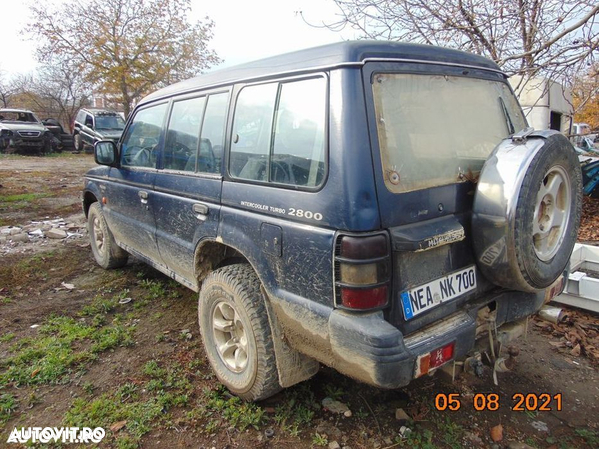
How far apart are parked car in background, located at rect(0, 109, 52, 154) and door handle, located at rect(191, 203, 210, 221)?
18.8 meters

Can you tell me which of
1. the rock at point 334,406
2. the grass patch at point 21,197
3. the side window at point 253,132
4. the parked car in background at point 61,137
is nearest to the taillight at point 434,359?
the rock at point 334,406

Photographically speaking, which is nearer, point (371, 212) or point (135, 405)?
point (371, 212)

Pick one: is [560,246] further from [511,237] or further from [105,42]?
[105,42]

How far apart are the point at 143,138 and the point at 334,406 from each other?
284 cm

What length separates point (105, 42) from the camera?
72.5 ft

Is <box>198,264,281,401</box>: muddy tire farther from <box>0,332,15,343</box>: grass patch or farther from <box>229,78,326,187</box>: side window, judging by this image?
<box>0,332,15,343</box>: grass patch

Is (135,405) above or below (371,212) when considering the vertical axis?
below

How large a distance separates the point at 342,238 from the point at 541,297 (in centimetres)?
155

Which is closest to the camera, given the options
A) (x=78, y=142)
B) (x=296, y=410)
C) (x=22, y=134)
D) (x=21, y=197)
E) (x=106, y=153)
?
(x=296, y=410)

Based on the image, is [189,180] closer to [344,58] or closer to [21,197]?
[344,58]

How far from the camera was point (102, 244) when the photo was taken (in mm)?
5000

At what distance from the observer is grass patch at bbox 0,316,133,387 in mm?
2961

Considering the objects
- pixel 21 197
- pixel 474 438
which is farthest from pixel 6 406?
pixel 21 197
